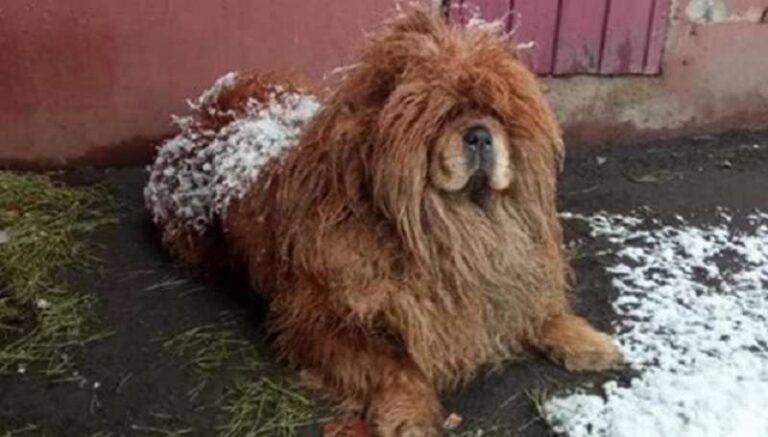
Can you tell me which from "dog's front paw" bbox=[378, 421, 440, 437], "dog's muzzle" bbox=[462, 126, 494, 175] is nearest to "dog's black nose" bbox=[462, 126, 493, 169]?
"dog's muzzle" bbox=[462, 126, 494, 175]

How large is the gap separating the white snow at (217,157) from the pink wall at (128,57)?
57cm

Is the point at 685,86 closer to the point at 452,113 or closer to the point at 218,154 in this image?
the point at 218,154

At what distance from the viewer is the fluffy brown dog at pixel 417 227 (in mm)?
3016

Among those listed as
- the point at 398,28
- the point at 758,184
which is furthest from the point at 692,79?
the point at 398,28

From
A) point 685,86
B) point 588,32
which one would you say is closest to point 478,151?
point 588,32

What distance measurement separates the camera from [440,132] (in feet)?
9.80

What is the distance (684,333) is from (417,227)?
1.27 metres

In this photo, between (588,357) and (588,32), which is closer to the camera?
(588,357)

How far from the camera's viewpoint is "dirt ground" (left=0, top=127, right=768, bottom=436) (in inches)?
132

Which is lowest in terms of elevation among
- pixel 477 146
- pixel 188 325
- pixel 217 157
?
pixel 188 325

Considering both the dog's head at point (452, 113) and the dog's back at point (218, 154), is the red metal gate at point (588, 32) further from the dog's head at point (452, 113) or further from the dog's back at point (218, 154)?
the dog's head at point (452, 113)

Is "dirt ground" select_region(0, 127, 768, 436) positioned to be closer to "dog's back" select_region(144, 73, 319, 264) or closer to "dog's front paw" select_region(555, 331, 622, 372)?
"dog's front paw" select_region(555, 331, 622, 372)

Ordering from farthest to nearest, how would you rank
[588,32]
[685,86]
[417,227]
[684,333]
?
[685,86] < [588,32] < [684,333] < [417,227]

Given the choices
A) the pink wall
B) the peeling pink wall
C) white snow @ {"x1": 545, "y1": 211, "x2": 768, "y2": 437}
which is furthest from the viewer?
the peeling pink wall
